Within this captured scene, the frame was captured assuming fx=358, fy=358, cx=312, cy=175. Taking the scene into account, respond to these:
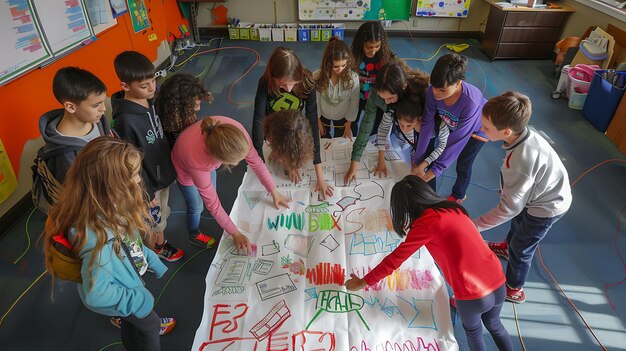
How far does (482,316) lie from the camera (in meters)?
1.34

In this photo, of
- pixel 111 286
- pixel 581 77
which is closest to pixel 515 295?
pixel 111 286

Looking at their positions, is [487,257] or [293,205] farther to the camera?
[293,205]

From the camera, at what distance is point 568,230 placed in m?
2.15

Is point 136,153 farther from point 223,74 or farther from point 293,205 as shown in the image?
point 223,74

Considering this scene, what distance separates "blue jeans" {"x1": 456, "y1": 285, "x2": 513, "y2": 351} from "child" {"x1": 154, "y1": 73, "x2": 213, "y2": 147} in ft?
4.65

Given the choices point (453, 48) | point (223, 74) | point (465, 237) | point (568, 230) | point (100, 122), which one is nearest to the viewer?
point (465, 237)

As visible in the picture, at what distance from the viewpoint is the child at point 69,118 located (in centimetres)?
141

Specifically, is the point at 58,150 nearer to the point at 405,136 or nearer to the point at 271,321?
the point at 271,321

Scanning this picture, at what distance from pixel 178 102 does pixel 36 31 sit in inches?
62.0

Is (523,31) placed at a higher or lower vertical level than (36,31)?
lower

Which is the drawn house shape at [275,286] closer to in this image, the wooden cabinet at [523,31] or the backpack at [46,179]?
the backpack at [46,179]

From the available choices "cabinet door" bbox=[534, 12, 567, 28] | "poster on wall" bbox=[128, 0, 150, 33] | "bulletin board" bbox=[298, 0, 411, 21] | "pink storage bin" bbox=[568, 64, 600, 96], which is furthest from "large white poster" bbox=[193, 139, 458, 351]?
"bulletin board" bbox=[298, 0, 411, 21]

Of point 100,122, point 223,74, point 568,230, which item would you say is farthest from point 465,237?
point 223,74

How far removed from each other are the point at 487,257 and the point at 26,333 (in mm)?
2042
